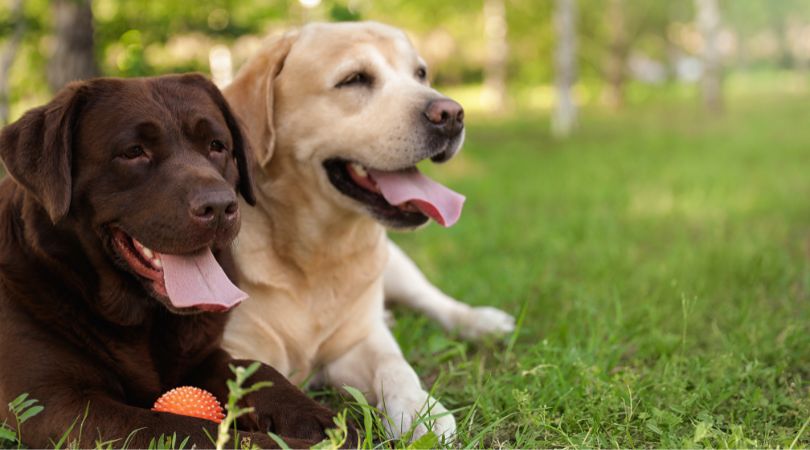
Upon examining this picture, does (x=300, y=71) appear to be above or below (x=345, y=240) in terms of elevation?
above

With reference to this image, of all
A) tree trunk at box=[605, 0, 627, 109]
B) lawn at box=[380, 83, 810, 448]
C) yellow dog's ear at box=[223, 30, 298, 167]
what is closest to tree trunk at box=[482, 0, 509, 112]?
tree trunk at box=[605, 0, 627, 109]

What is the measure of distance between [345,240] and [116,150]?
45.0 inches

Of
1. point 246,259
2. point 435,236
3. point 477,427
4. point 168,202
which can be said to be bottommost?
point 435,236

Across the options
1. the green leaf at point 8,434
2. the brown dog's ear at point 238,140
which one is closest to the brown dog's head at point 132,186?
the brown dog's ear at point 238,140

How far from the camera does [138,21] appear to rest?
22.0 feet

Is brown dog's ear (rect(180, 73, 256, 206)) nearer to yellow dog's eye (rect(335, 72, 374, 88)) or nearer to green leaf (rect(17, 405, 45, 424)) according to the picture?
yellow dog's eye (rect(335, 72, 374, 88))

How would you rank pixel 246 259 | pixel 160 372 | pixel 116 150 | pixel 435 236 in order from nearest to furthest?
pixel 116 150 < pixel 160 372 < pixel 246 259 < pixel 435 236

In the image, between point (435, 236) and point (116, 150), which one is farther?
point (435, 236)

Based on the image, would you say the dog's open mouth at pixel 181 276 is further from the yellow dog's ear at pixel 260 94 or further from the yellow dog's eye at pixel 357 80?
the yellow dog's eye at pixel 357 80

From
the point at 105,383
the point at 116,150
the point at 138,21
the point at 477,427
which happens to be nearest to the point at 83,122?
the point at 116,150

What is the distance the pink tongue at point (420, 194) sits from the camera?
3.26 m

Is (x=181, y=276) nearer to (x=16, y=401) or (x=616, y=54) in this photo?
(x=16, y=401)

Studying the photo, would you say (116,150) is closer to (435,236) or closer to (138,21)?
(435,236)

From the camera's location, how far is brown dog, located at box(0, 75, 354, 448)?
239 centimetres
